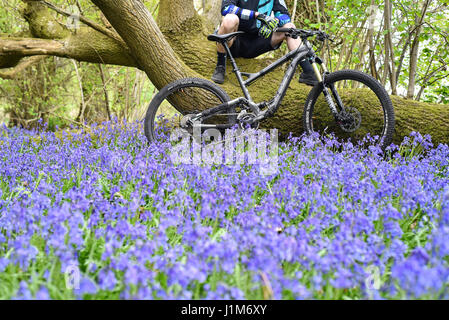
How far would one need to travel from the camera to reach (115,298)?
4.86ft

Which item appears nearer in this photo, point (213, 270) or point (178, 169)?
point (213, 270)

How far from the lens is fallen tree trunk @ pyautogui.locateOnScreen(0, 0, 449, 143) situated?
436 cm

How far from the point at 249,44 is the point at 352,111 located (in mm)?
1585

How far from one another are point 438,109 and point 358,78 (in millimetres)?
1168

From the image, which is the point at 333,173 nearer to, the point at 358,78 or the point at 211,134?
the point at 358,78

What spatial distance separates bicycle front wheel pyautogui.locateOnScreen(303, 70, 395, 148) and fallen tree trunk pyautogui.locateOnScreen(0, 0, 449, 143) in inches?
6.3

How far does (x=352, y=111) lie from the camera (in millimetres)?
4355

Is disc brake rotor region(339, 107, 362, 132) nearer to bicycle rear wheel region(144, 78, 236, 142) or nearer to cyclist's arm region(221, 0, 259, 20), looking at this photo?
bicycle rear wheel region(144, 78, 236, 142)

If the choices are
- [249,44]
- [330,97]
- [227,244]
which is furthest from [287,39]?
[227,244]

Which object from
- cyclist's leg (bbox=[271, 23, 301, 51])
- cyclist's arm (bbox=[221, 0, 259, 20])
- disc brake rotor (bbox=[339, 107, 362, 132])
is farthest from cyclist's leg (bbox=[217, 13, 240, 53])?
disc brake rotor (bbox=[339, 107, 362, 132])

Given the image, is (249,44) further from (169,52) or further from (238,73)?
(169,52)

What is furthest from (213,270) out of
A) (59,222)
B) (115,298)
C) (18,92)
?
(18,92)

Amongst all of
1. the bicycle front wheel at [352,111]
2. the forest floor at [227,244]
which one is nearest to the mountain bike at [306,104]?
the bicycle front wheel at [352,111]
